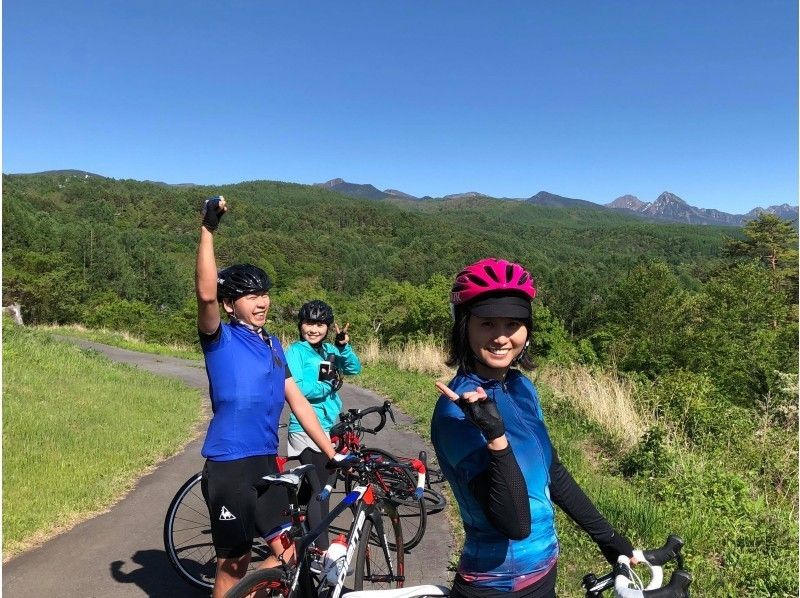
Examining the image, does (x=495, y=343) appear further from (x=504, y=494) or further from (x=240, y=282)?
(x=240, y=282)

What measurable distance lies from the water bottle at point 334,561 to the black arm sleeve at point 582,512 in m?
1.00

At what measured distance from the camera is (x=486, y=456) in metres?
1.44

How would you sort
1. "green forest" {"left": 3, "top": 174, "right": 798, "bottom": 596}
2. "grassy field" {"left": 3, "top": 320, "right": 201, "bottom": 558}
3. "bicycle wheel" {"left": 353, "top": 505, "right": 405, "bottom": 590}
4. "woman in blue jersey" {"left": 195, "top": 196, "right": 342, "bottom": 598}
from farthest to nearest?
"green forest" {"left": 3, "top": 174, "right": 798, "bottom": 596} < "grassy field" {"left": 3, "top": 320, "right": 201, "bottom": 558} < "bicycle wheel" {"left": 353, "top": 505, "right": 405, "bottom": 590} < "woman in blue jersey" {"left": 195, "top": 196, "right": 342, "bottom": 598}

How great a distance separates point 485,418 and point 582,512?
2.81 feet

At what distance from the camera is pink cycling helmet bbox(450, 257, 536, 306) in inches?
67.1

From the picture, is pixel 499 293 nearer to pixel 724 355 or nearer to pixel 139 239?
pixel 724 355

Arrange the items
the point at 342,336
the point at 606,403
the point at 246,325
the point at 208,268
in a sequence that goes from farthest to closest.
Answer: the point at 606,403, the point at 342,336, the point at 246,325, the point at 208,268

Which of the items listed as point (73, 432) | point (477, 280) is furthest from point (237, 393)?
point (73, 432)

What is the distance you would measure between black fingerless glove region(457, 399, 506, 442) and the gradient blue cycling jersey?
0.41 feet

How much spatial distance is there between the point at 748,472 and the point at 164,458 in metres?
6.70

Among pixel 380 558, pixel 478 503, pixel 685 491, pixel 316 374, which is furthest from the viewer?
pixel 685 491

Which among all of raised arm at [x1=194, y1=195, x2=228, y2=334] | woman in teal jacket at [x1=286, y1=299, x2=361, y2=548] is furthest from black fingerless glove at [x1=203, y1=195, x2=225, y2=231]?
woman in teal jacket at [x1=286, y1=299, x2=361, y2=548]

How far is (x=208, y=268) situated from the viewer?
219cm

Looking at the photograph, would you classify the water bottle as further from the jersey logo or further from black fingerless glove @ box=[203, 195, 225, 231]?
black fingerless glove @ box=[203, 195, 225, 231]
